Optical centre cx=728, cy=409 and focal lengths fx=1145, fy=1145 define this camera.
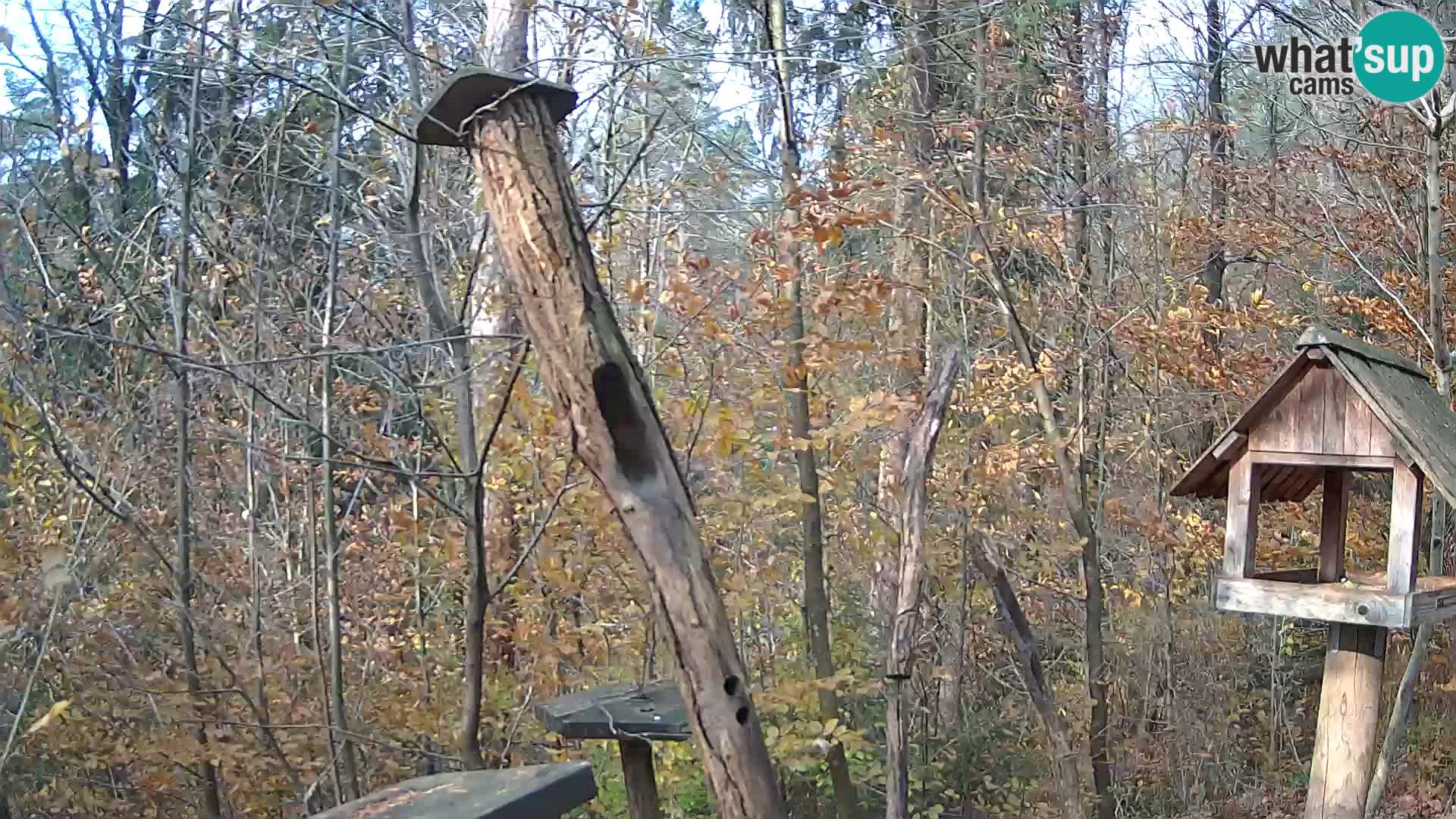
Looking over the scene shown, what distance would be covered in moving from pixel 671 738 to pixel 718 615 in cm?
73

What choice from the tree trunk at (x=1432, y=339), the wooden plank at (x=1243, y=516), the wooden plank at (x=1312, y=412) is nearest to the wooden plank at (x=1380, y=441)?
the wooden plank at (x=1312, y=412)

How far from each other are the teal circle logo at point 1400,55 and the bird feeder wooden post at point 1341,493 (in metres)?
2.01

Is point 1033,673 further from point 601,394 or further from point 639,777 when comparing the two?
point 601,394

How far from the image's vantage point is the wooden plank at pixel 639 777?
3986 millimetres

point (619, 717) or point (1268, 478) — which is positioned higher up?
point (1268, 478)

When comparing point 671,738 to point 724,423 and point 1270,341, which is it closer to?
point 724,423

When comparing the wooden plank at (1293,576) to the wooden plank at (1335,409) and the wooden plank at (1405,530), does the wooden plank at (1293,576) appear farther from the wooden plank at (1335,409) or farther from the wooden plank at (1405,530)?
the wooden plank at (1335,409)

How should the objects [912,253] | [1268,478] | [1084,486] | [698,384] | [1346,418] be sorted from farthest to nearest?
[912,253]
[1084,486]
[698,384]
[1268,478]
[1346,418]

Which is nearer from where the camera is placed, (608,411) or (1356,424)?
(608,411)

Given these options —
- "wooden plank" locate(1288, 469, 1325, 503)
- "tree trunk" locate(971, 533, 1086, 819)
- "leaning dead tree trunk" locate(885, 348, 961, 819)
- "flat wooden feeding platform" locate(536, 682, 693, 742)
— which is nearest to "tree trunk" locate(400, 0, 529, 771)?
"flat wooden feeding platform" locate(536, 682, 693, 742)

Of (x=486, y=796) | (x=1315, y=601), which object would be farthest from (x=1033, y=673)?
(x=486, y=796)

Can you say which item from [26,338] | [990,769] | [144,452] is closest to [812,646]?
[990,769]

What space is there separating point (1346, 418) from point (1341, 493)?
61cm

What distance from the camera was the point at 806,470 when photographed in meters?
6.50
